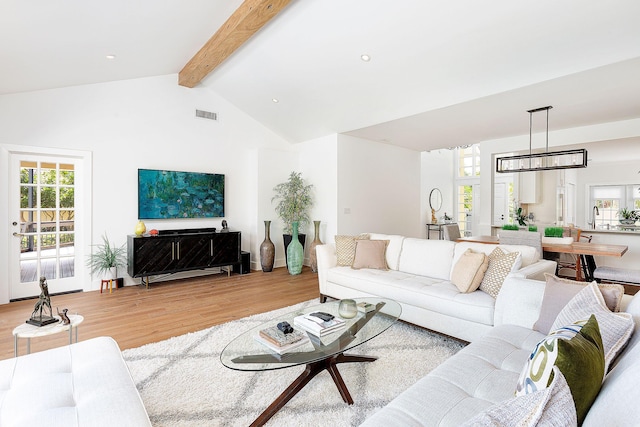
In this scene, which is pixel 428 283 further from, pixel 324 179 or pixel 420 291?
pixel 324 179

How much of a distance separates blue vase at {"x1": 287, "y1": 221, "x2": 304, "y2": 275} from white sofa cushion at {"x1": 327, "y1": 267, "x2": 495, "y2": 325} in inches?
74.1

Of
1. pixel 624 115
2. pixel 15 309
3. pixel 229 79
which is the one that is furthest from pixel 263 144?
pixel 624 115

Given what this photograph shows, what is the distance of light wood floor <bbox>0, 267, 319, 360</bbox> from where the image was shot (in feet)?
10.2

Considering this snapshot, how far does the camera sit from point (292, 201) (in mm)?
6266

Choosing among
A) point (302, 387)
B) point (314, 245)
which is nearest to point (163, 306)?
point (302, 387)

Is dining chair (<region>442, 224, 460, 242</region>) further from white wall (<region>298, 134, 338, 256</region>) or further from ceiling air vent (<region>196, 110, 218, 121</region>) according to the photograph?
ceiling air vent (<region>196, 110, 218, 121</region>)

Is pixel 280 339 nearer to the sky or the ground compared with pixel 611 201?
nearer to the ground

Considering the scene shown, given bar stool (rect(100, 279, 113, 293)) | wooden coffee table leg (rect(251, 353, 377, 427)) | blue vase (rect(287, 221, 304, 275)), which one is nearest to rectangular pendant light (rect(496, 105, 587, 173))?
blue vase (rect(287, 221, 304, 275))

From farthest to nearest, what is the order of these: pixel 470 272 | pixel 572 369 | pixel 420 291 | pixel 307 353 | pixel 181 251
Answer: pixel 181 251 → pixel 420 291 → pixel 470 272 → pixel 307 353 → pixel 572 369

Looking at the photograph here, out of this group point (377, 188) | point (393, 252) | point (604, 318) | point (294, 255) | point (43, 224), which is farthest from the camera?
point (377, 188)

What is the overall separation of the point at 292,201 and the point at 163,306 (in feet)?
9.86

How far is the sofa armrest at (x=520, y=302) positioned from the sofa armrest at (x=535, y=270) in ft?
0.39

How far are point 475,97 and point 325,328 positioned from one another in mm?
3493

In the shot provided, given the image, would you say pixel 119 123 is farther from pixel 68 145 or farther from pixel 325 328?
pixel 325 328
